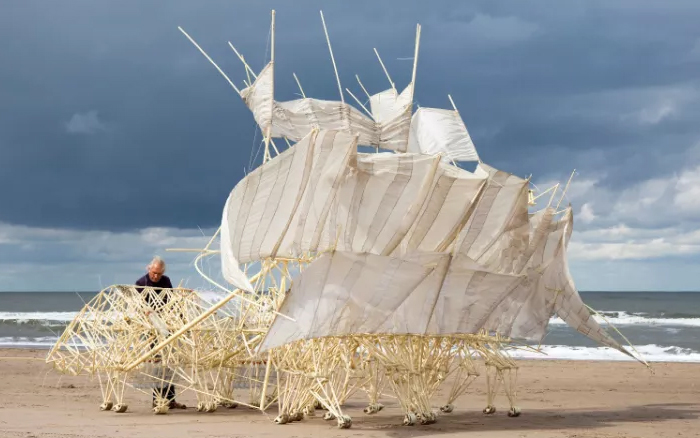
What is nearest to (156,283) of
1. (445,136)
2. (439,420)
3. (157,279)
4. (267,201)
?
(157,279)

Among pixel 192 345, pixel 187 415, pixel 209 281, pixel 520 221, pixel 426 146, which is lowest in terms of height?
pixel 187 415

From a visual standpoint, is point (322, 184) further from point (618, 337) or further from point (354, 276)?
point (618, 337)

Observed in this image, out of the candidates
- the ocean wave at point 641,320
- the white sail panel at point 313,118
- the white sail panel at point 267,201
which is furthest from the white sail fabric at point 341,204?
the ocean wave at point 641,320

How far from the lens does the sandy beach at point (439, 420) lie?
1022 centimetres

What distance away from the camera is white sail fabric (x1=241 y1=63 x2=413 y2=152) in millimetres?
11031

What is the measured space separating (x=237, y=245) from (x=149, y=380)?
3.49 meters

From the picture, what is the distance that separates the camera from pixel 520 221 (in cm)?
1098

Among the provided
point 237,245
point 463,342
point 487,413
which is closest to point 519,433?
point 463,342

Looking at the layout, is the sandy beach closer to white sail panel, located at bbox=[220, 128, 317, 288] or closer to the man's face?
the man's face

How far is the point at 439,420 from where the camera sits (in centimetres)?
1149

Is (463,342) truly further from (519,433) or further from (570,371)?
(570,371)

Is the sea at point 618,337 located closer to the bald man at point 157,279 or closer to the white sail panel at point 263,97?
the bald man at point 157,279

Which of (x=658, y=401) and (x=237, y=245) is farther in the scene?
(x=658, y=401)

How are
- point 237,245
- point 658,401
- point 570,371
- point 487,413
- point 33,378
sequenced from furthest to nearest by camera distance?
point 570,371, point 33,378, point 658,401, point 487,413, point 237,245
